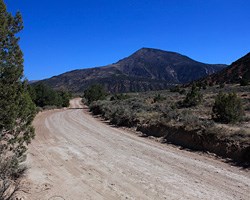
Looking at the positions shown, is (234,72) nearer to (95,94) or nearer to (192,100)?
(95,94)

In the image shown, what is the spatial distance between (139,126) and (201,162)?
9.23m

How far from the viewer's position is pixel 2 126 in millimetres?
7617

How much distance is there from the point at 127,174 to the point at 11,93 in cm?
420

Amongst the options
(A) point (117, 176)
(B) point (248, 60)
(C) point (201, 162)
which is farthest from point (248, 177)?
(B) point (248, 60)

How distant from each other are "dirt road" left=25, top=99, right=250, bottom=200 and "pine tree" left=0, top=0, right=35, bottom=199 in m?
1.05

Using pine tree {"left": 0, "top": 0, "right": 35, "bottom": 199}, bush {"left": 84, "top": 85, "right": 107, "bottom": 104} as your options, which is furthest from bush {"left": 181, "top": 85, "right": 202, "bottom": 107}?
bush {"left": 84, "top": 85, "right": 107, "bottom": 104}

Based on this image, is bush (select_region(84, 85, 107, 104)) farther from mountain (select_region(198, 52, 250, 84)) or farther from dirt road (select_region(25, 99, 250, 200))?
dirt road (select_region(25, 99, 250, 200))

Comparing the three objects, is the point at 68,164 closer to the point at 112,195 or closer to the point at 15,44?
the point at 112,195

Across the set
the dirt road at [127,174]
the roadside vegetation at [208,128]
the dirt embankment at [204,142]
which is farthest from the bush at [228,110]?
the dirt road at [127,174]

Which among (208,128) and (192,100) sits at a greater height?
(192,100)

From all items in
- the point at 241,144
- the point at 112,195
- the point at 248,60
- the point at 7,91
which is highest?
the point at 248,60

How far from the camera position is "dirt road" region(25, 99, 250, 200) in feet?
23.0

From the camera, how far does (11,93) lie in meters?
7.68

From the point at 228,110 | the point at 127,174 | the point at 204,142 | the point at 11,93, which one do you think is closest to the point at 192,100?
the point at 228,110
